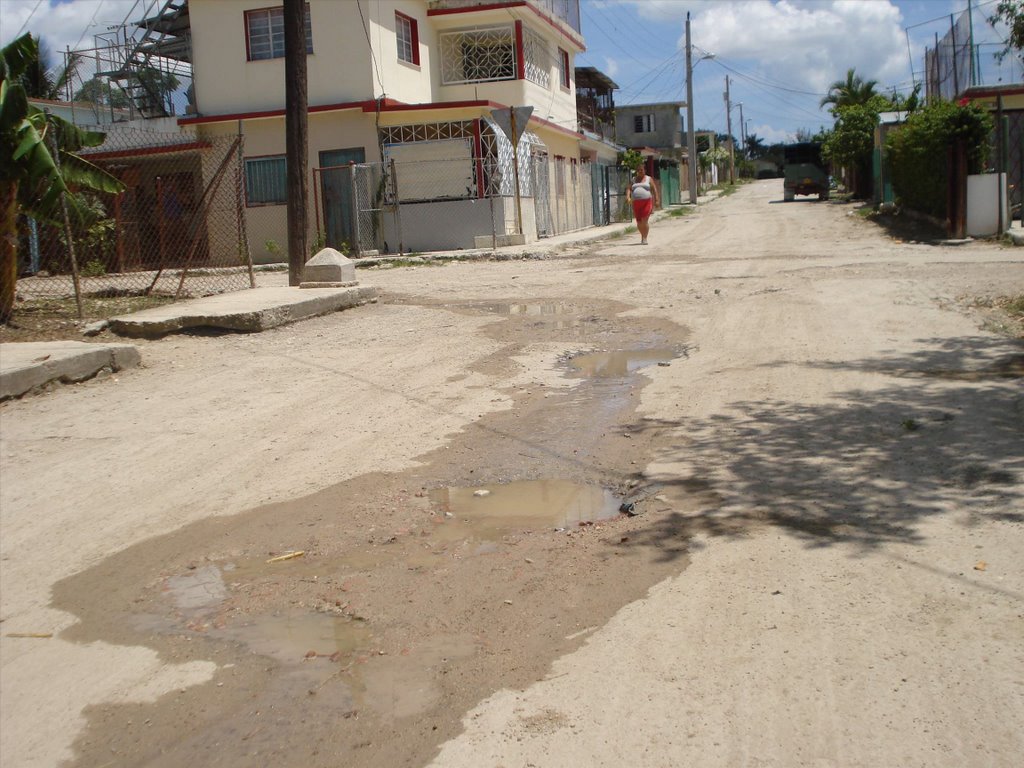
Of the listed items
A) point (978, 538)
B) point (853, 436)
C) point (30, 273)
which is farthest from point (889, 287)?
point (30, 273)

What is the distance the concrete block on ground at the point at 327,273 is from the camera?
1374 centimetres

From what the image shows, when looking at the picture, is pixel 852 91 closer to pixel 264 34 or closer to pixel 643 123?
pixel 643 123

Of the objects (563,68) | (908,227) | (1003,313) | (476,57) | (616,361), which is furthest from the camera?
(563,68)

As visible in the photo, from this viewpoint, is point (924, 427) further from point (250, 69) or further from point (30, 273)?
point (250, 69)

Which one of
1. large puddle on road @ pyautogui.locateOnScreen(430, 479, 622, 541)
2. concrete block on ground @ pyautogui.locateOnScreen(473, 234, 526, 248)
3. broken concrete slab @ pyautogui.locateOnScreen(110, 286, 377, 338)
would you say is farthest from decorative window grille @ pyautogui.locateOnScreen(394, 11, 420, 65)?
large puddle on road @ pyautogui.locateOnScreen(430, 479, 622, 541)

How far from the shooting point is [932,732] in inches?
124

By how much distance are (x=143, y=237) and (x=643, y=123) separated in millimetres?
Result: 52841

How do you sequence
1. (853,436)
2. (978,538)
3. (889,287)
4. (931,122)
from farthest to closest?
1. (931,122)
2. (889,287)
3. (853,436)
4. (978,538)

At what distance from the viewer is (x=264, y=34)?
25.1 metres

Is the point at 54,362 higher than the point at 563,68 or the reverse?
the reverse

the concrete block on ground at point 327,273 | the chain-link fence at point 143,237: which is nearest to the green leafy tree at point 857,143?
the chain-link fence at point 143,237

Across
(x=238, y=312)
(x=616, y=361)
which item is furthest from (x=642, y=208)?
(x=616, y=361)

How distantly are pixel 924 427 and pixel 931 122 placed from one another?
16.6m

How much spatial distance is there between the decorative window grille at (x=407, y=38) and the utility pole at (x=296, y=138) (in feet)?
38.9
